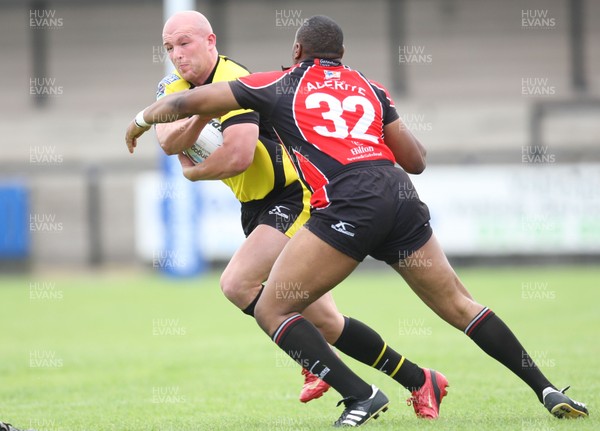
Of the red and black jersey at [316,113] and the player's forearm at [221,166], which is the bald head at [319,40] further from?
the player's forearm at [221,166]

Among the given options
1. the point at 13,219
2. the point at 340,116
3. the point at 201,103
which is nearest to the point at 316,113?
the point at 340,116

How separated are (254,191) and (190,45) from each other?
3.44ft

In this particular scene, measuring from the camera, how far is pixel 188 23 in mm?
6008

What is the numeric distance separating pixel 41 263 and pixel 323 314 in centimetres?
1860

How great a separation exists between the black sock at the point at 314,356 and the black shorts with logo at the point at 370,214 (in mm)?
481

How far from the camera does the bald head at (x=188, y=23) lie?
5.96m

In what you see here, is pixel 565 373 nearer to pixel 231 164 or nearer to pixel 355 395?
pixel 355 395

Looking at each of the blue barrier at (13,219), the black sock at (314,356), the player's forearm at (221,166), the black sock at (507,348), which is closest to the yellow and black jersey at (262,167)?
the player's forearm at (221,166)

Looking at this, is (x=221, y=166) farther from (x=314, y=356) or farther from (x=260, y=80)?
(x=314, y=356)

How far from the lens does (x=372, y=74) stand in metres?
24.8

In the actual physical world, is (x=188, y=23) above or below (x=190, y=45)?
above

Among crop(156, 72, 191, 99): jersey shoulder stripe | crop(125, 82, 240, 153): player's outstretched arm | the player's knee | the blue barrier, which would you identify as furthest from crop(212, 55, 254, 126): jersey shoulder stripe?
the blue barrier

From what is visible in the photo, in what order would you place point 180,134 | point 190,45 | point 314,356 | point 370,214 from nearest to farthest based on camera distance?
point 370,214 < point 314,356 < point 180,134 < point 190,45

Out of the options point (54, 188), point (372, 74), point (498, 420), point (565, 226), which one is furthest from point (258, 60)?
point (498, 420)
